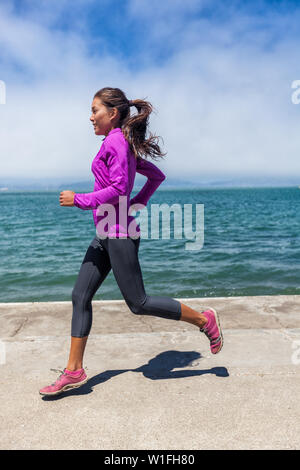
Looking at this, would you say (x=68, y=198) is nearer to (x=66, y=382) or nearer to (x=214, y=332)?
(x=66, y=382)

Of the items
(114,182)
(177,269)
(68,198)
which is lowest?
(177,269)

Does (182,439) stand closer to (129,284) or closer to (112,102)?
(129,284)

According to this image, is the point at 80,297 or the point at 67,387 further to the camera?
the point at 80,297

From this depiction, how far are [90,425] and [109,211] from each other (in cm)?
134

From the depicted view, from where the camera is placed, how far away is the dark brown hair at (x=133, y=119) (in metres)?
2.99

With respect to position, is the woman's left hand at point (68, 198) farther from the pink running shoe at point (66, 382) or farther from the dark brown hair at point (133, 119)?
the pink running shoe at point (66, 382)

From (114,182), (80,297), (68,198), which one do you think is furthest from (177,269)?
(68,198)

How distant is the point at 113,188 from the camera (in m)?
2.80

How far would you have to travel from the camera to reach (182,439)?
2383 millimetres

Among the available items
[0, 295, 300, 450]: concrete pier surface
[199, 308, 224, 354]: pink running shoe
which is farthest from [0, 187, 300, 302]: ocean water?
[199, 308, 224, 354]: pink running shoe

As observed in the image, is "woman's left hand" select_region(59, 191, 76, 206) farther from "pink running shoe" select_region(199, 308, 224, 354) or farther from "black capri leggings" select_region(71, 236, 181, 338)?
"pink running shoe" select_region(199, 308, 224, 354)

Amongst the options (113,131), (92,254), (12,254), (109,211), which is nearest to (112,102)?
(113,131)

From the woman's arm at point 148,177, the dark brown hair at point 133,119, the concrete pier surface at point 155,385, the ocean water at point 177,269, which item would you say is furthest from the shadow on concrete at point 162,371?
the ocean water at point 177,269

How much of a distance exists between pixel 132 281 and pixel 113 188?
2.17 ft
